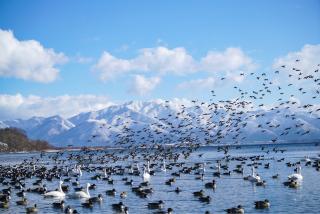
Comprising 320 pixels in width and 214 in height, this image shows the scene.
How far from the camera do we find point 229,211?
120 feet

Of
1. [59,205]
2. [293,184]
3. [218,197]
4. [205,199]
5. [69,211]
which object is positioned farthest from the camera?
[293,184]

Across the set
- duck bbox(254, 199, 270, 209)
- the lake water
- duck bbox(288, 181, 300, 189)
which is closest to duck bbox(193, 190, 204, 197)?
the lake water

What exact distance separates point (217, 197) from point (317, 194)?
8.22m

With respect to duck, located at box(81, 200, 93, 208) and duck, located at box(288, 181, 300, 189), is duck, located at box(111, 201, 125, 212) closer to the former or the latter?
duck, located at box(81, 200, 93, 208)

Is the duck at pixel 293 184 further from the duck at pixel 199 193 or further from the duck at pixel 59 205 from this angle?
the duck at pixel 59 205

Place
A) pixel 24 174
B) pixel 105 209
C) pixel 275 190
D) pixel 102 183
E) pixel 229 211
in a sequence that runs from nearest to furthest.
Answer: pixel 229 211, pixel 105 209, pixel 275 190, pixel 102 183, pixel 24 174

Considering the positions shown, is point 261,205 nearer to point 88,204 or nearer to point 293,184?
point 88,204

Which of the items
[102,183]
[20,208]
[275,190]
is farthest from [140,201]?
[102,183]

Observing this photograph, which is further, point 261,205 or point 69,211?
point 261,205

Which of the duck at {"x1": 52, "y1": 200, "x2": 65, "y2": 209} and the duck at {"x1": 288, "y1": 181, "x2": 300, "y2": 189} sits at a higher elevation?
the duck at {"x1": 288, "y1": 181, "x2": 300, "y2": 189}

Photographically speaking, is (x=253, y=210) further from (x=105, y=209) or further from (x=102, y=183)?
(x=102, y=183)

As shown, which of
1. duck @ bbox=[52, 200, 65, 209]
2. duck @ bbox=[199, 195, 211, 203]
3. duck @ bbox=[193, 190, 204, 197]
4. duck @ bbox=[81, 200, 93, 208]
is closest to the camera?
duck @ bbox=[52, 200, 65, 209]

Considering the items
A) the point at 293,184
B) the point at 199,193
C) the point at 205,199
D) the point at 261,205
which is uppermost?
the point at 293,184

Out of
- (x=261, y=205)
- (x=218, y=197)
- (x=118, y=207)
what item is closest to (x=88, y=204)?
(x=118, y=207)
